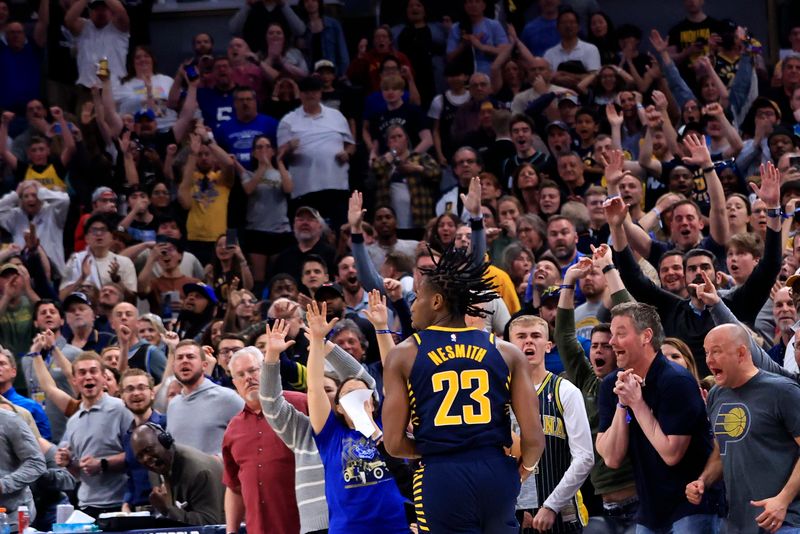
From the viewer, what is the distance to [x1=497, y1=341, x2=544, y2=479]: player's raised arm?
682 cm

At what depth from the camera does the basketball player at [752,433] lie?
295 inches

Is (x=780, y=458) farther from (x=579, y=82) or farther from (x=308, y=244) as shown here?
(x=579, y=82)

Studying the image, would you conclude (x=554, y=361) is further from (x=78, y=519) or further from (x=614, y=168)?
(x=78, y=519)

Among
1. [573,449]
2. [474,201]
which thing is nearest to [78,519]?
[573,449]

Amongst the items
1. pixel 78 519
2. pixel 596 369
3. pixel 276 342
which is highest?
pixel 276 342

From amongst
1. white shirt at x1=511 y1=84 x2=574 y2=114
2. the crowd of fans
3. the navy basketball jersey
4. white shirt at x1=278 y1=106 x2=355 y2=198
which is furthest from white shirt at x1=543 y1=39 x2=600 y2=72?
the navy basketball jersey

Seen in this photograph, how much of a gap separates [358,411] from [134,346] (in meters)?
4.94

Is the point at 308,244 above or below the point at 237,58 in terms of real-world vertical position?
below

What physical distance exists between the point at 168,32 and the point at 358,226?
29.7ft

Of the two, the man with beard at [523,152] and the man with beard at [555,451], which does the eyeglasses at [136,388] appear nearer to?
the man with beard at [555,451]

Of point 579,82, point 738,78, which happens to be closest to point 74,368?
point 579,82

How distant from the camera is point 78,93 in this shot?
736 inches

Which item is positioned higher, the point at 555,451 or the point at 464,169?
the point at 464,169

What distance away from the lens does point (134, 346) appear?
12.7 metres
